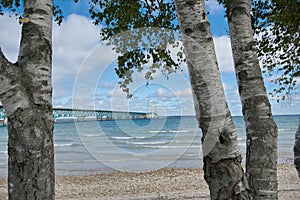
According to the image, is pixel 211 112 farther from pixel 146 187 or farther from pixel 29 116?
pixel 146 187

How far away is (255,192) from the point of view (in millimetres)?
2393

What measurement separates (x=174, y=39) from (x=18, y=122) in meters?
→ 3.62

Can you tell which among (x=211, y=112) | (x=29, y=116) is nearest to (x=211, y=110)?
(x=211, y=112)

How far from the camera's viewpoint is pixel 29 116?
153 centimetres

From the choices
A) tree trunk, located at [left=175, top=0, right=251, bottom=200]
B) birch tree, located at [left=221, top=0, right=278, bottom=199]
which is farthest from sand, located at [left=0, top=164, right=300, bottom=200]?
tree trunk, located at [left=175, top=0, right=251, bottom=200]

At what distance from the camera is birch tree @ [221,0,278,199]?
2.38m

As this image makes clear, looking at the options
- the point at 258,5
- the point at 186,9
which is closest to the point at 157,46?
the point at 258,5

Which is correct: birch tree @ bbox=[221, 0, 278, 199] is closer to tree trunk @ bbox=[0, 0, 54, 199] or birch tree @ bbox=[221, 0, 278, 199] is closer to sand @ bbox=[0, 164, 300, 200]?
tree trunk @ bbox=[0, 0, 54, 199]

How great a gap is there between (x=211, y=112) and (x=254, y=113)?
0.63m

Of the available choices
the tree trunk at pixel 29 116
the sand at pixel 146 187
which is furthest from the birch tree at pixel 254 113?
the sand at pixel 146 187

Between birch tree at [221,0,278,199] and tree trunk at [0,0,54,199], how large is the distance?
163 centimetres

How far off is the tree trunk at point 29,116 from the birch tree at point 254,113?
5.34 feet

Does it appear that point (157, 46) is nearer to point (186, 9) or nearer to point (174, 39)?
point (174, 39)

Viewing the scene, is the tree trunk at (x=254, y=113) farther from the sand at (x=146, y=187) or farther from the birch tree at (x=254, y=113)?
the sand at (x=146, y=187)
